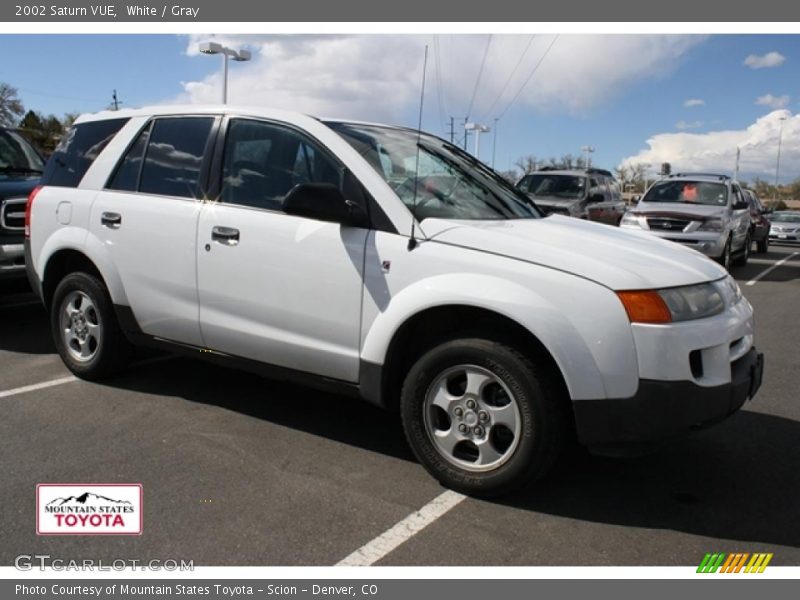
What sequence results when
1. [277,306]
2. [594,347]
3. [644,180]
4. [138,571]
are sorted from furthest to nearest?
1. [644,180]
2. [277,306]
3. [594,347]
4. [138,571]

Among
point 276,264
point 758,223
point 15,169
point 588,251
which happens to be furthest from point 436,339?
point 758,223

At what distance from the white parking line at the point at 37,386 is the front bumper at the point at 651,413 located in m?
3.75

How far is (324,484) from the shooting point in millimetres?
3465

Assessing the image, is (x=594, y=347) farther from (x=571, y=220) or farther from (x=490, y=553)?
(x=571, y=220)

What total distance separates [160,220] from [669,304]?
9.72ft

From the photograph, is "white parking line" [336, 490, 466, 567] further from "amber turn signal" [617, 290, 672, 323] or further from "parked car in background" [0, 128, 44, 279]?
"parked car in background" [0, 128, 44, 279]

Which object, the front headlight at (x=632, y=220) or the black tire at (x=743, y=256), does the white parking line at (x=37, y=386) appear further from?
the black tire at (x=743, y=256)

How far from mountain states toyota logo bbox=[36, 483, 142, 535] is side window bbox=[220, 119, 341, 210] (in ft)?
5.53

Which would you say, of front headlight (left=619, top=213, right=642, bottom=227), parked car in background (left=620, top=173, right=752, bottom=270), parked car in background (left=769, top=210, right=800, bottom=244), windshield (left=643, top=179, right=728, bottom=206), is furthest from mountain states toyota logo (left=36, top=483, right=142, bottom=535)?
parked car in background (left=769, top=210, right=800, bottom=244)

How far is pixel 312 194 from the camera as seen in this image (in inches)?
137

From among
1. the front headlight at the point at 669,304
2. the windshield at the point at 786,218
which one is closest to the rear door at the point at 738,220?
the front headlight at the point at 669,304

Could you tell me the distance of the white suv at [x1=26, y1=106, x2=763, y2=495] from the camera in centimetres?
303

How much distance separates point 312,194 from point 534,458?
1661 millimetres

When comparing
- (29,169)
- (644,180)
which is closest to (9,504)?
(29,169)
